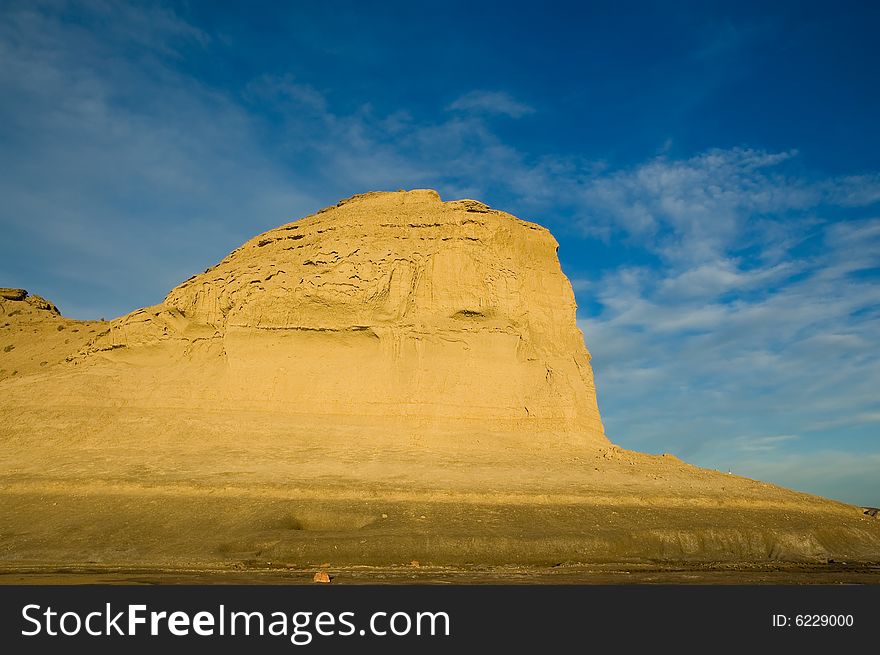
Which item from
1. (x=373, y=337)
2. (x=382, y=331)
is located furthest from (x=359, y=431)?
(x=382, y=331)

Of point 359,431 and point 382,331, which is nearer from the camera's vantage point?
point 359,431

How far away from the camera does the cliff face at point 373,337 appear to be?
2569 centimetres

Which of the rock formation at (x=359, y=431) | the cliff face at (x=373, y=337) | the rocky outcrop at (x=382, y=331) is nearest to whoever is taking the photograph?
the rock formation at (x=359, y=431)

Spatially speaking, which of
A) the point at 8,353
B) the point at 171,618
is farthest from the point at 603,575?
the point at 8,353

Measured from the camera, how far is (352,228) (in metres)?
30.0

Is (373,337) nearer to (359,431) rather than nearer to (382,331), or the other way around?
(382,331)

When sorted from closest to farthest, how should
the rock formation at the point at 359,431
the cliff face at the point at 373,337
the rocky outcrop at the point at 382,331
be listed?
the rock formation at the point at 359,431
the cliff face at the point at 373,337
the rocky outcrop at the point at 382,331

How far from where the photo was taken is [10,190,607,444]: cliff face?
1011 inches

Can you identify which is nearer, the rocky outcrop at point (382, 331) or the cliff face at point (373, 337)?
the cliff face at point (373, 337)

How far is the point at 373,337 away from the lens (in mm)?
27281

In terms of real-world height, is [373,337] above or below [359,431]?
above

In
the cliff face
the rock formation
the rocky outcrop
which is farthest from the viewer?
the rocky outcrop

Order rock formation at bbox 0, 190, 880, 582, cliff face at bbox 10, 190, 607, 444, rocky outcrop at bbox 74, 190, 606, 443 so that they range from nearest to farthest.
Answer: rock formation at bbox 0, 190, 880, 582 → cliff face at bbox 10, 190, 607, 444 → rocky outcrop at bbox 74, 190, 606, 443

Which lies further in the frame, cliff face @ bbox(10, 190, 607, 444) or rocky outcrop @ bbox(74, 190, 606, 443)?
rocky outcrop @ bbox(74, 190, 606, 443)
